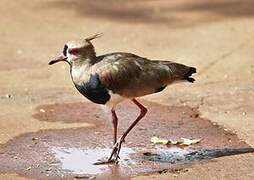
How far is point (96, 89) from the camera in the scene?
5.90 metres

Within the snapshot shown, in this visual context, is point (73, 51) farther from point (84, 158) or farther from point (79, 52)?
point (84, 158)

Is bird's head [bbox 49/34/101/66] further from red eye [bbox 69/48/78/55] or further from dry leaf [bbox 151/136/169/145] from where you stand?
dry leaf [bbox 151/136/169/145]

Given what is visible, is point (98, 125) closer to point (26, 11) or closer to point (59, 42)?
point (59, 42)

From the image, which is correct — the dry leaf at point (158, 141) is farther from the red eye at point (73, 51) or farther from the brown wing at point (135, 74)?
the red eye at point (73, 51)

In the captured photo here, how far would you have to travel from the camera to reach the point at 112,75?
5961 millimetres

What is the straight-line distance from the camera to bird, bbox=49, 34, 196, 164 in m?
5.92

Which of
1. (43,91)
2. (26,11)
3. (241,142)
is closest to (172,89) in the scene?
(43,91)

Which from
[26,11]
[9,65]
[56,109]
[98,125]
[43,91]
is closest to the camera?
[98,125]

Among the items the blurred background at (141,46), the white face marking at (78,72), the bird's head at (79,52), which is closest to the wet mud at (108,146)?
the blurred background at (141,46)

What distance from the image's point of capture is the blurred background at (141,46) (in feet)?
26.0

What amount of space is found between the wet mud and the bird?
26 centimetres

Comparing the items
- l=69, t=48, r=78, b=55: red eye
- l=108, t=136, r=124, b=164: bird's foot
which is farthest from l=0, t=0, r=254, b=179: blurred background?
l=69, t=48, r=78, b=55: red eye

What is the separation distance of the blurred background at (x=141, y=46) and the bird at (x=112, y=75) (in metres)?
1.10

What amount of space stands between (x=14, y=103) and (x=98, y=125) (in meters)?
1.23
